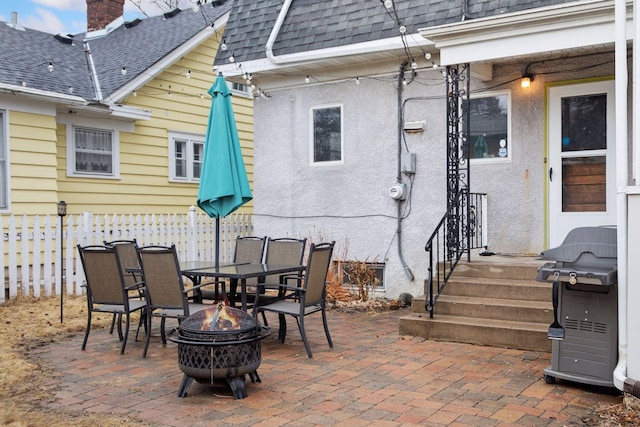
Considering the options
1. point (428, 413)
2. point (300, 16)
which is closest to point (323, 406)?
point (428, 413)

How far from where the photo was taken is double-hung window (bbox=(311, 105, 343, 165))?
9.77 meters

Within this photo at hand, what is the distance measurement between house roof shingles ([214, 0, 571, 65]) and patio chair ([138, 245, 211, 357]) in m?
4.89

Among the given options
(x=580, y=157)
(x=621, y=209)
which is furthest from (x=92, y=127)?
(x=621, y=209)

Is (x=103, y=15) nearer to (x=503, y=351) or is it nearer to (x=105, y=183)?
(x=105, y=183)

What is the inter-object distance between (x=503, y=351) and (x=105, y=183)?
29.8ft

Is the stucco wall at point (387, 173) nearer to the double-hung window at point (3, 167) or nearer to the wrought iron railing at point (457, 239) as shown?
the wrought iron railing at point (457, 239)

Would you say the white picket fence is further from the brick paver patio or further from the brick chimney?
the brick chimney

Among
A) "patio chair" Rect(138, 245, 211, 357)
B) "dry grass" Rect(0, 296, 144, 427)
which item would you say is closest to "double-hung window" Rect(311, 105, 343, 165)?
"dry grass" Rect(0, 296, 144, 427)

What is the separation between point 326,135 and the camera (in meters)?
9.90

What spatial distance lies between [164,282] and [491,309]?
3400 mm

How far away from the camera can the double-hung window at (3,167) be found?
10227mm

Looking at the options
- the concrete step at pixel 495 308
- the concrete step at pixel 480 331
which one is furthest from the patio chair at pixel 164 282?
the concrete step at pixel 495 308

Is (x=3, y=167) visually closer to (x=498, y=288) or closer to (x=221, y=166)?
(x=221, y=166)

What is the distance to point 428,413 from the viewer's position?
4.32 metres
